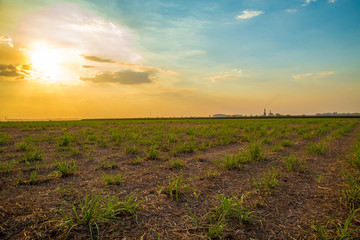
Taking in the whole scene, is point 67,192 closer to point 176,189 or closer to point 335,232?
point 176,189

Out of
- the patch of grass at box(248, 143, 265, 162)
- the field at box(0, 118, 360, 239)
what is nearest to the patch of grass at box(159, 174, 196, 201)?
the field at box(0, 118, 360, 239)

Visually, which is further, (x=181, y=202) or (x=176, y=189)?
(x=176, y=189)

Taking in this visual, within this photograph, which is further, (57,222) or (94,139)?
(94,139)

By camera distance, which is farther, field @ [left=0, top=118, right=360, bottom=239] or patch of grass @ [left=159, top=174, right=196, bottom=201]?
patch of grass @ [left=159, top=174, right=196, bottom=201]

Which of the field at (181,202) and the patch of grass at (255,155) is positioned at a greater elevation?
the patch of grass at (255,155)

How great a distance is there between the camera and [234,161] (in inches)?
213

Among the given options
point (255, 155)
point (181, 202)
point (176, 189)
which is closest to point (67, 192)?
point (176, 189)

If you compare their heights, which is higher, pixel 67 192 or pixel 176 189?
pixel 176 189

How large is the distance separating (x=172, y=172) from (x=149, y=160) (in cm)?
157

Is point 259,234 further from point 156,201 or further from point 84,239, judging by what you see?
point 84,239

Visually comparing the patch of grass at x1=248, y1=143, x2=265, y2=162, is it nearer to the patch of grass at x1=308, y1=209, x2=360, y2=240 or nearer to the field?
the field

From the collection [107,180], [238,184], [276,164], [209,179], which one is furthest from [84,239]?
[276,164]

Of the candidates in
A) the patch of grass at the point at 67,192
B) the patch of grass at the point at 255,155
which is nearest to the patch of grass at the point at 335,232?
the patch of grass at the point at 255,155

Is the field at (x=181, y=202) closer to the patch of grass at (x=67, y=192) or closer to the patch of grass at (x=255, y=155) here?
the patch of grass at (x=67, y=192)
